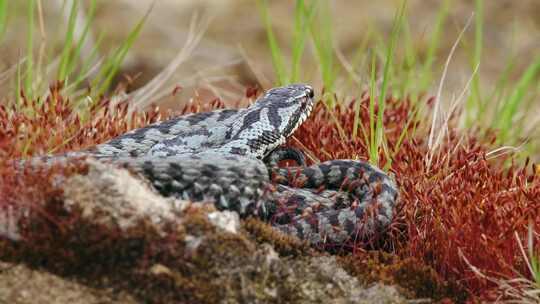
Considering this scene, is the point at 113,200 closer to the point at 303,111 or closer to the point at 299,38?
the point at 303,111

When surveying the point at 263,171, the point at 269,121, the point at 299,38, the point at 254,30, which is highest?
the point at 299,38

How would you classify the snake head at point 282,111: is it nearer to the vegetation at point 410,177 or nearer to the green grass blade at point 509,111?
the vegetation at point 410,177

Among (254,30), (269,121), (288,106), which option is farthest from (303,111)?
(254,30)

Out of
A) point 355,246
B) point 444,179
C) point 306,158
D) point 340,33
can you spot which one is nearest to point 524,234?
point 444,179

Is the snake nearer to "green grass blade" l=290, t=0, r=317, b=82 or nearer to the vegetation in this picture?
the vegetation

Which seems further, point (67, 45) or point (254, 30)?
point (254, 30)

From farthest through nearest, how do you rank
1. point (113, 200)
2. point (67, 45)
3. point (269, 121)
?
point (67, 45) → point (269, 121) → point (113, 200)

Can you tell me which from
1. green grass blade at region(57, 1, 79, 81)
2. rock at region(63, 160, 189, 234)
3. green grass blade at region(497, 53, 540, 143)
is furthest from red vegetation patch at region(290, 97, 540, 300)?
green grass blade at region(57, 1, 79, 81)

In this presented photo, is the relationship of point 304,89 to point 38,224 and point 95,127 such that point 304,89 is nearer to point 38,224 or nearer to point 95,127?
point 95,127
